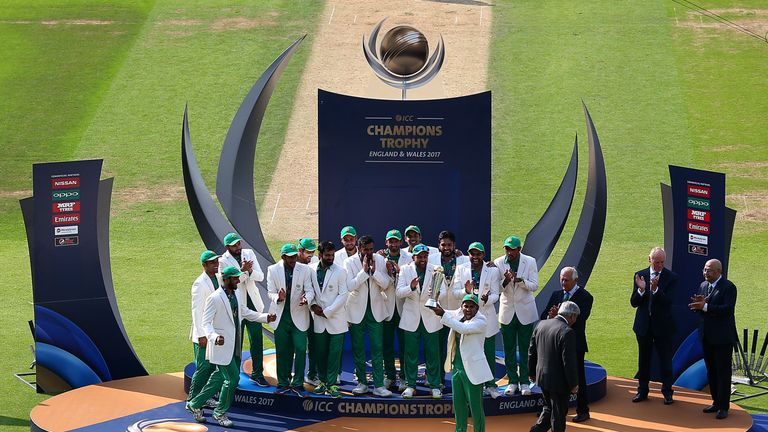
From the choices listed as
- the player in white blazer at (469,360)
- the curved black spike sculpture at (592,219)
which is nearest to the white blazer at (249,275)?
the player in white blazer at (469,360)

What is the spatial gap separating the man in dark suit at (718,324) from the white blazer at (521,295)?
178cm

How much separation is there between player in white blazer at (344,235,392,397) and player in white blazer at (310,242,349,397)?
0.44 ft

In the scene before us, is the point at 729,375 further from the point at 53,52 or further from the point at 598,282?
the point at 53,52

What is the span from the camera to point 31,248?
16.2m

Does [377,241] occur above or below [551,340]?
above

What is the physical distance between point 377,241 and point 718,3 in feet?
75.2

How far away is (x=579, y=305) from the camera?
1423 cm

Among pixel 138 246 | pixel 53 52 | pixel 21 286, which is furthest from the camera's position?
pixel 53 52

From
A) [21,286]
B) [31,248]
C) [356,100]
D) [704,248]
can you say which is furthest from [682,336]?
[21,286]

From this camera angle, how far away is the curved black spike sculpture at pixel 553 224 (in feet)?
55.5

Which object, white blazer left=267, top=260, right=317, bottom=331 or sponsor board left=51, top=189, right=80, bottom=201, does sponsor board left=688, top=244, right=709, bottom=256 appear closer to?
white blazer left=267, top=260, right=317, bottom=331

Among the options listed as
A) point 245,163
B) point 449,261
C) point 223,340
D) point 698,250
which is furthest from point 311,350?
point 698,250

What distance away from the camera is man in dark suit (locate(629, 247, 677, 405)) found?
14.8 m

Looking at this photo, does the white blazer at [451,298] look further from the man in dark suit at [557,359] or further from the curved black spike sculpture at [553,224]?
the curved black spike sculpture at [553,224]
